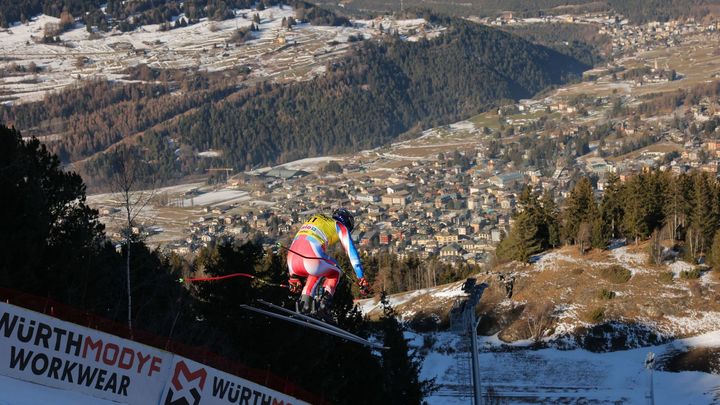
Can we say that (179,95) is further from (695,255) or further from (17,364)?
(17,364)

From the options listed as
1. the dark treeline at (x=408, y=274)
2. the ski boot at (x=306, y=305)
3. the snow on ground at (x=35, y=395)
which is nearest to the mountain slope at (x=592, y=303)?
the dark treeline at (x=408, y=274)

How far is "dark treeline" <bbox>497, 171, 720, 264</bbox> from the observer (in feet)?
107

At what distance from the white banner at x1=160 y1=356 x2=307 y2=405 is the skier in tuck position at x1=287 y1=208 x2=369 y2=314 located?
123cm

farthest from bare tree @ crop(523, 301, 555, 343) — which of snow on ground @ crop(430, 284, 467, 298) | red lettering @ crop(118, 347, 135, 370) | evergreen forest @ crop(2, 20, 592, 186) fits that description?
evergreen forest @ crop(2, 20, 592, 186)

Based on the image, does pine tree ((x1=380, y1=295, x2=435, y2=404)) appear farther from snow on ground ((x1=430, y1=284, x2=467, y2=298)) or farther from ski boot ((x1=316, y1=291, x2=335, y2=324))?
snow on ground ((x1=430, y1=284, x2=467, y2=298))

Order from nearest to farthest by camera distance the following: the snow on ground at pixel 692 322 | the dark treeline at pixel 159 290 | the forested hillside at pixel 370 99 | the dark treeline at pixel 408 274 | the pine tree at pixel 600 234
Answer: the dark treeline at pixel 159 290 < the snow on ground at pixel 692 322 < the pine tree at pixel 600 234 < the dark treeline at pixel 408 274 < the forested hillside at pixel 370 99

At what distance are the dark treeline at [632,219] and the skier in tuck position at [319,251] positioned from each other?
23.4 m

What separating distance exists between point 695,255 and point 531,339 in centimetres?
739

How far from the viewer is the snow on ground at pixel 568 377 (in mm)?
22672

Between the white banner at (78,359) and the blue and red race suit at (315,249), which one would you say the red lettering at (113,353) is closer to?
the white banner at (78,359)

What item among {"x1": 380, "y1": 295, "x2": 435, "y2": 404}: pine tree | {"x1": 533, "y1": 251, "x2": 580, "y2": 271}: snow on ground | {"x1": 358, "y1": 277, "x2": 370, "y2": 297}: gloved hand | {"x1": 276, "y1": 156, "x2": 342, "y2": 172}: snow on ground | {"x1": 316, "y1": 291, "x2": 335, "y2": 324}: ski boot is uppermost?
{"x1": 358, "y1": 277, "x2": 370, "y2": 297}: gloved hand

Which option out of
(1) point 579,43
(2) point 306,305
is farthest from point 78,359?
(1) point 579,43

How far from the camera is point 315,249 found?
9719 millimetres

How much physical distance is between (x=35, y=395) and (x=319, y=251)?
2989 mm
